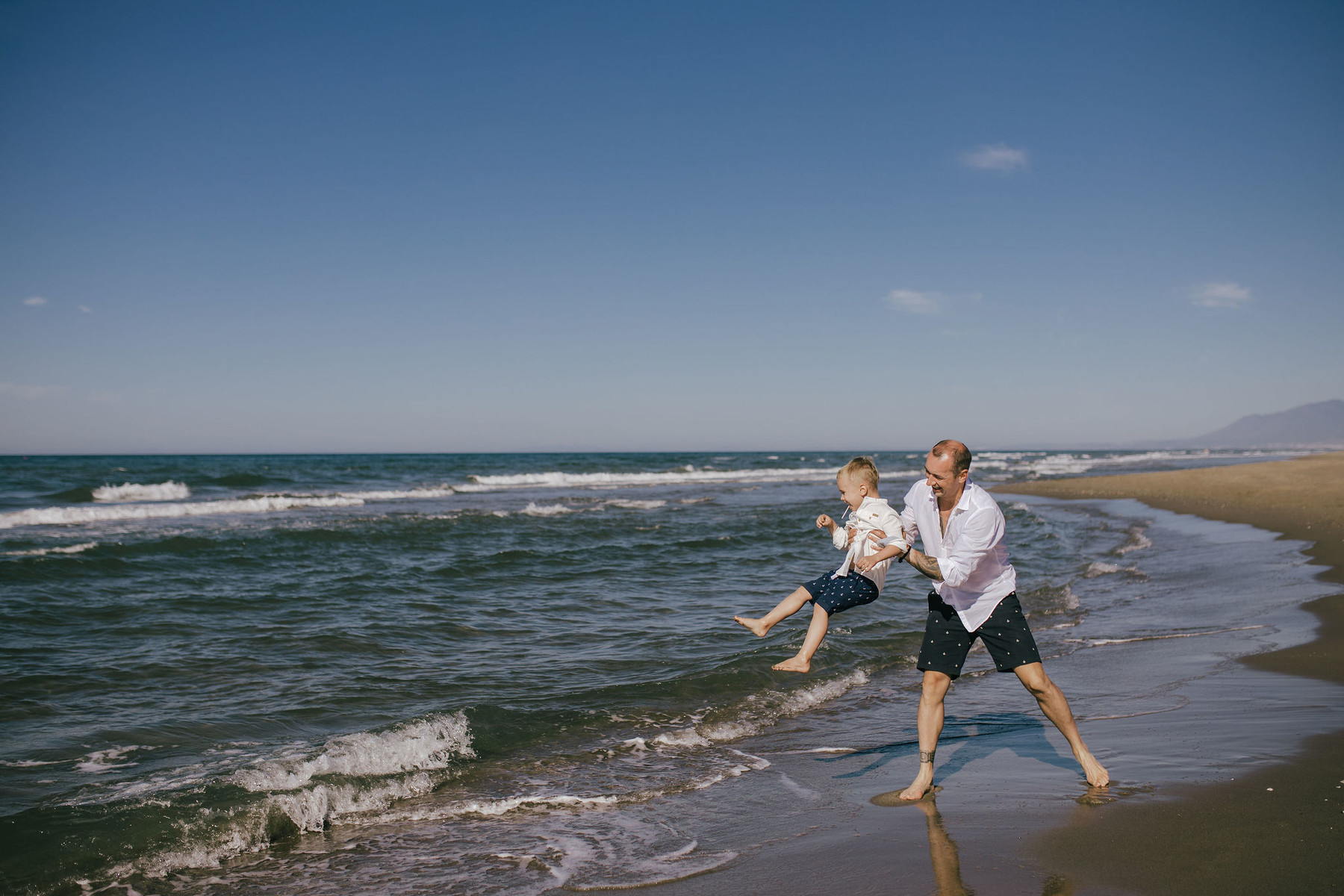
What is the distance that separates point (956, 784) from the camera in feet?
15.7

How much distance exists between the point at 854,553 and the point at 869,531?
0.25 meters

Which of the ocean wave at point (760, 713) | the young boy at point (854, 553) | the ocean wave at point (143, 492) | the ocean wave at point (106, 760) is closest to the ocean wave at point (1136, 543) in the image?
the ocean wave at point (760, 713)

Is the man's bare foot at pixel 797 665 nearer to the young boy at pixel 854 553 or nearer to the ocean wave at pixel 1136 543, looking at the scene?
the young boy at pixel 854 553

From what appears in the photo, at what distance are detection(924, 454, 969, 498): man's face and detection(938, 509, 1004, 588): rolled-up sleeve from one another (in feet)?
0.56

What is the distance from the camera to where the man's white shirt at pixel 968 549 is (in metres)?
4.11

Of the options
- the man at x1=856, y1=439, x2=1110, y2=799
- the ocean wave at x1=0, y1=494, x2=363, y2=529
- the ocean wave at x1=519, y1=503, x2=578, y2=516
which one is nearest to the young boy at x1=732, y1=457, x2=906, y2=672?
the man at x1=856, y1=439, x2=1110, y2=799

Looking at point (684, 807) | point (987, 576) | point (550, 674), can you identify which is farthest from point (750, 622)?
point (550, 674)

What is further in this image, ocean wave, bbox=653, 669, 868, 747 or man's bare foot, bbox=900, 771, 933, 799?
ocean wave, bbox=653, 669, 868, 747

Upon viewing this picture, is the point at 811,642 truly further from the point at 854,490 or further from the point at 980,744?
the point at 980,744

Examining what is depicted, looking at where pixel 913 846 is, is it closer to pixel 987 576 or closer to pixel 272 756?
pixel 987 576

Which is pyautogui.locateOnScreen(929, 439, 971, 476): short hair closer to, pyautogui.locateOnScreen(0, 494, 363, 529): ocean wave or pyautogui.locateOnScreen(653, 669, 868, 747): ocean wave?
pyautogui.locateOnScreen(653, 669, 868, 747): ocean wave

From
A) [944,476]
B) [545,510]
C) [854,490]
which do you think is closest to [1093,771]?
[944,476]

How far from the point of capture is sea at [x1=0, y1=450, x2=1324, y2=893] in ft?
14.3

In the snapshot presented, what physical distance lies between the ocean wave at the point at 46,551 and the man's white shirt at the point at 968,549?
1661cm
